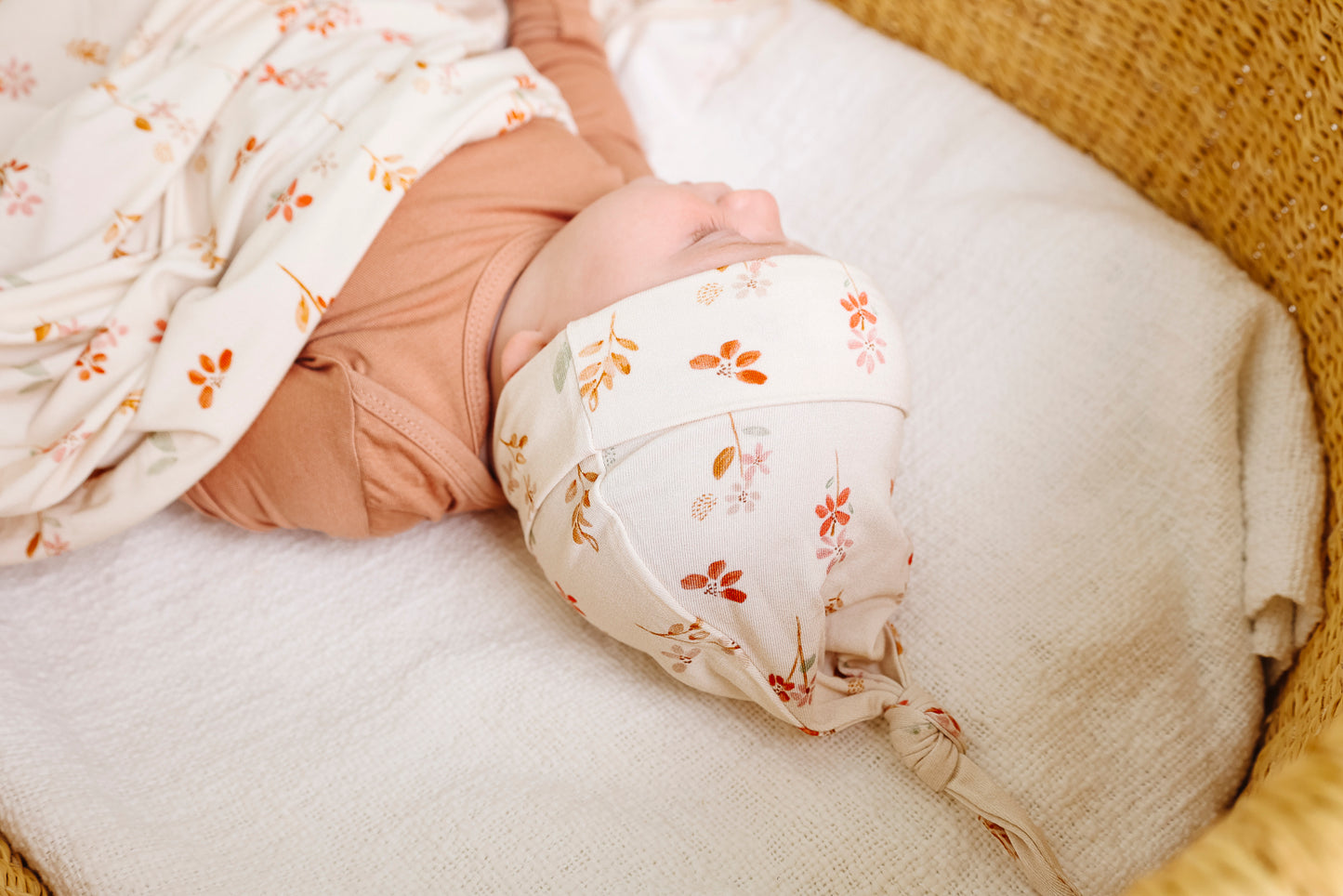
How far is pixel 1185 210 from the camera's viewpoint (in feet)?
3.27

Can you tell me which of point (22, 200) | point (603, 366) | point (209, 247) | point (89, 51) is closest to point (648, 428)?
point (603, 366)

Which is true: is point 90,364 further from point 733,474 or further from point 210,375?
point 733,474

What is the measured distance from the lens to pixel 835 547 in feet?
2.25

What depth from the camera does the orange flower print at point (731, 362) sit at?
0.69m

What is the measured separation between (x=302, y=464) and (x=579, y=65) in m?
0.61

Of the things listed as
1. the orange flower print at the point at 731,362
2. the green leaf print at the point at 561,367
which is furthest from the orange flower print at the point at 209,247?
the orange flower print at the point at 731,362

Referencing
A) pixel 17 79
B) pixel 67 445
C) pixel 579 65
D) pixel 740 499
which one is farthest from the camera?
pixel 579 65

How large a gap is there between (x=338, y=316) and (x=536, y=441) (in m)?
0.26

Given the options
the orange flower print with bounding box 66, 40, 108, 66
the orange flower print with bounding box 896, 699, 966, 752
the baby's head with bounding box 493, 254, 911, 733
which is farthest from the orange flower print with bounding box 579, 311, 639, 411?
the orange flower print with bounding box 66, 40, 108, 66

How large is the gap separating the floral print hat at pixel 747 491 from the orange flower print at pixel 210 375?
26 cm

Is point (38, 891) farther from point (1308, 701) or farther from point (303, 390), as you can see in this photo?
point (1308, 701)

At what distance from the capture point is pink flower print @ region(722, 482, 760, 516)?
0.67 m

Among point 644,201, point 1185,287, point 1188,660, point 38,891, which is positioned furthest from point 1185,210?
point 38,891

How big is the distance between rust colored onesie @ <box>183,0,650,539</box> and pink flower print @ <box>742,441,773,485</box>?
0.91 feet
